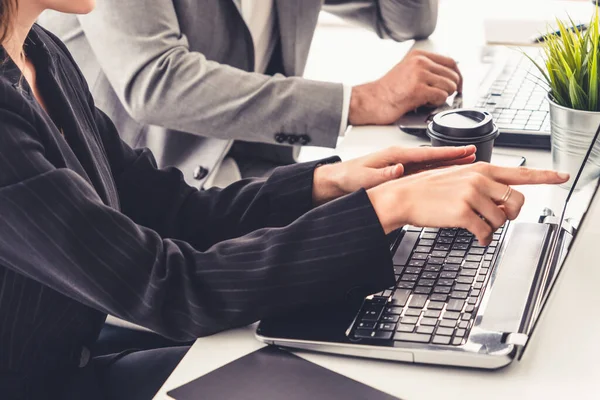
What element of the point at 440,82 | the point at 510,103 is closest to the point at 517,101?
the point at 510,103

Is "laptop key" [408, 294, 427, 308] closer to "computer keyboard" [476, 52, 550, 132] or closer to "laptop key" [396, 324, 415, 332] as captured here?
"laptop key" [396, 324, 415, 332]

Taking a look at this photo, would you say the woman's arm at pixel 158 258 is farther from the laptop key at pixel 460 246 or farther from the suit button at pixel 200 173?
the suit button at pixel 200 173

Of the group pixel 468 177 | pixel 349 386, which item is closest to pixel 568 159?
pixel 468 177

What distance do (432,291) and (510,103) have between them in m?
0.59

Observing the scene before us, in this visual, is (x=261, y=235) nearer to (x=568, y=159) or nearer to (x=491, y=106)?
(x=568, y=159)

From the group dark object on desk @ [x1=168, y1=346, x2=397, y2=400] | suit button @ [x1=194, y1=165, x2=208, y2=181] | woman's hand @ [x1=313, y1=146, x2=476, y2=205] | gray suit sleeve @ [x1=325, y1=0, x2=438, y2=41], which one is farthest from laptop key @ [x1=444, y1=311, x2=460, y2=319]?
gray suit sleeve @ [x1=325, y1=0, x2=438, y2=41]

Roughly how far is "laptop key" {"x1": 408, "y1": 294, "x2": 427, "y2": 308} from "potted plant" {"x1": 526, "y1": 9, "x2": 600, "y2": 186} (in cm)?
35

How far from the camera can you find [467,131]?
1.03 meters

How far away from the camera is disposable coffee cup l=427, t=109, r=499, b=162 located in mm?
1029

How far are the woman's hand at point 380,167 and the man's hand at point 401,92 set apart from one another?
12.8 inches

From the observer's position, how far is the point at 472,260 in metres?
0.86

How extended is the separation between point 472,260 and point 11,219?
48 cm

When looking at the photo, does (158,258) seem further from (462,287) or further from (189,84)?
(189,84)

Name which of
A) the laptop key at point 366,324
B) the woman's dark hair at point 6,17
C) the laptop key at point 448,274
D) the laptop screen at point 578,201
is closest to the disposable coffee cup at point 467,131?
the laptop screen at point 578,201
